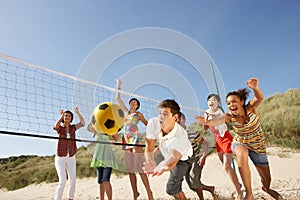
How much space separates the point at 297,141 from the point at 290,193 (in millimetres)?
4905

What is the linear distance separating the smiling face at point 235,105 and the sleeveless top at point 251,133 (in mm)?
75

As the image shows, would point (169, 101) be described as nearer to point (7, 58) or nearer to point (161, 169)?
point (161, 169)

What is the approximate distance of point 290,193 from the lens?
4.65m

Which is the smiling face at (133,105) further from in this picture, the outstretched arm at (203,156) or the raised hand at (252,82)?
the raised hand at (252,82)

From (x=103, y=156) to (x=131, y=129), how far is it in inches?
A: 25.1

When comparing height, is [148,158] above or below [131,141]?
below

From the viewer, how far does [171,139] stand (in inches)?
120

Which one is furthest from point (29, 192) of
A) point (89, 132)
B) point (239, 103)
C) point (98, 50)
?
point (239, 103)

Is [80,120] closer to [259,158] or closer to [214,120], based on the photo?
[214,120]

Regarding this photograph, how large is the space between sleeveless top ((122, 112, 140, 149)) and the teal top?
0.94ft

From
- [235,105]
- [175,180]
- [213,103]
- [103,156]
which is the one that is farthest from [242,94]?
[103,156]

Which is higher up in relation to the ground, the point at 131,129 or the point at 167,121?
the point at 131,129

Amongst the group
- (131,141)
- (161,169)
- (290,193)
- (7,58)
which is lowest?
(290,193)

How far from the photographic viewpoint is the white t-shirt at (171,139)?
3014mm
